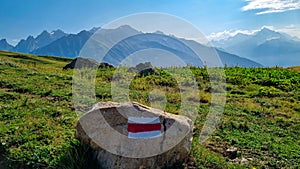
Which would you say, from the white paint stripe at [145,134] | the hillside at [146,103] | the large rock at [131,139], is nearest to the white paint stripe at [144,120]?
the large rock at [131,139]

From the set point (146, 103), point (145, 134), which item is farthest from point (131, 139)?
point (146, 103)

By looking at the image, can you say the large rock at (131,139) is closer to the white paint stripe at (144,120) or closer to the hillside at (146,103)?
the white paint stripe at (144,120)

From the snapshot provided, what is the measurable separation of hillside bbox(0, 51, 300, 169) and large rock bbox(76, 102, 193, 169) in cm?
52

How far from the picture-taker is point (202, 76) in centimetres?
2803

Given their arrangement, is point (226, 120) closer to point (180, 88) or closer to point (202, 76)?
point (180, 88)

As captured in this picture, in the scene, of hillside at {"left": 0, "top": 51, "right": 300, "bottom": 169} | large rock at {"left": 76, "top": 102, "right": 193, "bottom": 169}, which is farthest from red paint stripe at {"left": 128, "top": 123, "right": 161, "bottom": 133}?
hillside at {"left": 0, "top": 51, "right": 300, "bottom": 169}

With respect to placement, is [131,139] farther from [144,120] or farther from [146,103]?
[146,103]

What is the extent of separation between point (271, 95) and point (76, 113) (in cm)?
1470

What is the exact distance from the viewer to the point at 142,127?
30.3 ft

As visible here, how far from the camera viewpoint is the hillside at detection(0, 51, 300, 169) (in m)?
10.0

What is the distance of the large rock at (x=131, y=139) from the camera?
8.93 m

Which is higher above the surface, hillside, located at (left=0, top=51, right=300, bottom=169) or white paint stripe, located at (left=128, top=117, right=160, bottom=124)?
white paint stripe, located at (left=128, top=117, right=160, bottom=124)

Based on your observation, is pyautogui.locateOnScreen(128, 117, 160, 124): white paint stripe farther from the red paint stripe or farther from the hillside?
the hillside

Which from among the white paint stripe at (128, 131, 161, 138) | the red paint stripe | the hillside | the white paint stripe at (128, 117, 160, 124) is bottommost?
the hillside
